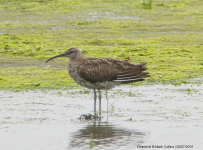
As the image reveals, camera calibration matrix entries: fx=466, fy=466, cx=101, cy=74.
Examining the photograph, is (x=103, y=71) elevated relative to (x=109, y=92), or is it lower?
elevated

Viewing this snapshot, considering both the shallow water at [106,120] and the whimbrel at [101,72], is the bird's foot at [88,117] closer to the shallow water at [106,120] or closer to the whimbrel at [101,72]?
the shallow water at [106,120]

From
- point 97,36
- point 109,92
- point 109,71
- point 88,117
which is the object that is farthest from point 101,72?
point 97,36

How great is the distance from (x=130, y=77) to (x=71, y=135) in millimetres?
2054

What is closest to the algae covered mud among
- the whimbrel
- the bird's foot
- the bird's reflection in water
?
the bird's reflection in water

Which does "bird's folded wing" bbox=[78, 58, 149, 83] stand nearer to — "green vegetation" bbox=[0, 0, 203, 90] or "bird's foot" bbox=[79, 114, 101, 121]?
"bird's foot" bbox=[79, 114, 101, 121]

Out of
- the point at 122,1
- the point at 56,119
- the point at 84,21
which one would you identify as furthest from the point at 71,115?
the point at 122,1

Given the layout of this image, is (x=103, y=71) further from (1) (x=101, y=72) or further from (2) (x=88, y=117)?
(2) (x=88, y=117)

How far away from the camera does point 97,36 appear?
16.1m

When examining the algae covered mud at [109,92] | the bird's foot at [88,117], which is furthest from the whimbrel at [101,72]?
the bird's foot at [88,117]

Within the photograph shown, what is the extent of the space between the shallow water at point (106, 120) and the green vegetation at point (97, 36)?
1141mm

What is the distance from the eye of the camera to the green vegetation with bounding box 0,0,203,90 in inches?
429

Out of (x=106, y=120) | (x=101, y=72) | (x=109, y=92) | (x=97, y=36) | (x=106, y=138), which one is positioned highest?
(x=97, y=36)

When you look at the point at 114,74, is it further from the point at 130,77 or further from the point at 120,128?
the point at 120,128

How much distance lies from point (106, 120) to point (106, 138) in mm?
915
